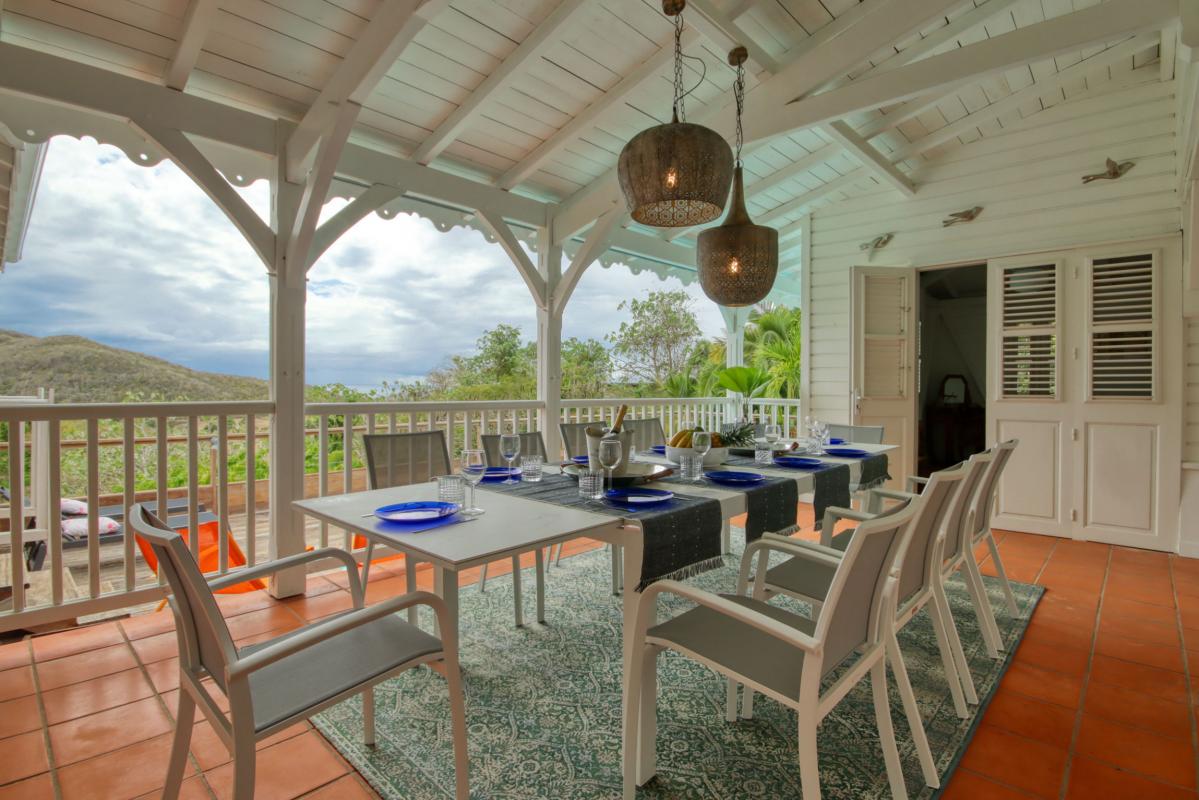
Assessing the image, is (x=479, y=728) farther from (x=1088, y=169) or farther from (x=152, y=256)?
(x=152, y=256)

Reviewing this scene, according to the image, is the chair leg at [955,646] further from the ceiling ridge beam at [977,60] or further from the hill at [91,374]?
the hill at [91,374]

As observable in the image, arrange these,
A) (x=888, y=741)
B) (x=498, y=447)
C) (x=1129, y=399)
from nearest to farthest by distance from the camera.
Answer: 1. (x=888, y=741)
2. (x=498, y=447)
3. (x=1129, y=399)

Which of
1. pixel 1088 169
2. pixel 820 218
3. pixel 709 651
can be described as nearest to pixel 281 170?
pixel 709 651

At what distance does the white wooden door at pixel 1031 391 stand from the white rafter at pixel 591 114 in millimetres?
3355

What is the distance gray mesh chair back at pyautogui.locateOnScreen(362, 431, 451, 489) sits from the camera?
262 centimetres

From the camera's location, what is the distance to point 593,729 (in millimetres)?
1897

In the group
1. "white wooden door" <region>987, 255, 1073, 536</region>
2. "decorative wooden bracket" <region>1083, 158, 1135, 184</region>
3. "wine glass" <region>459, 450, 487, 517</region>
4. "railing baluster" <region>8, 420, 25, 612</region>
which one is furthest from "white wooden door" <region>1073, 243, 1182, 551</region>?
"railing baluster" <region>8, 420, 25, 612</region>

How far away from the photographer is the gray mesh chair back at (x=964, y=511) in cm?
204

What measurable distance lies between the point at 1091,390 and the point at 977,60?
2.75m

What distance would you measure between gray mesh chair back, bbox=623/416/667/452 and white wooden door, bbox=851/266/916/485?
2.33 meters

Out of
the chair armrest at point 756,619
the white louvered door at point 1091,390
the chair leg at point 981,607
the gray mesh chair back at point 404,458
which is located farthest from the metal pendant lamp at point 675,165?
the white louvered door at point 1091,390

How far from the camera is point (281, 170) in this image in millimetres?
3051

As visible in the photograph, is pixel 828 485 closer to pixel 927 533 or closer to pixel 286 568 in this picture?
pixel 927 533

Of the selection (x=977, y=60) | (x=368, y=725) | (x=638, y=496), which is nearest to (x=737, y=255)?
(x=638, y=496)
